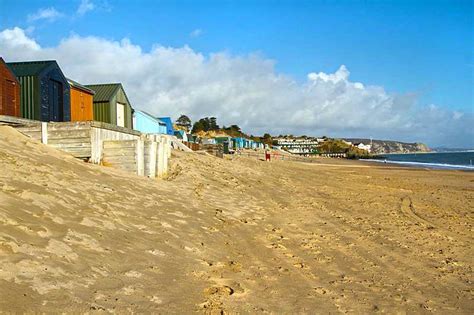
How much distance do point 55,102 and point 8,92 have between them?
325 centimetres

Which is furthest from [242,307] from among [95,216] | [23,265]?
[95,216]

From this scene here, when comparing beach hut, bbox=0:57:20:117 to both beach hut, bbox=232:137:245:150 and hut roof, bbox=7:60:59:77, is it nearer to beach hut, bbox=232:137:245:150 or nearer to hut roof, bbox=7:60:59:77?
hut roof, bbox=7:60:59:77

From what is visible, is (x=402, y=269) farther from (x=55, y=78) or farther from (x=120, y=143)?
(x=55, y=78)

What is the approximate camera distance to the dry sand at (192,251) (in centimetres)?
443

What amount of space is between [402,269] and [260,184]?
10720 mm

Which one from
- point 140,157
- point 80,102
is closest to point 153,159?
point 140,157

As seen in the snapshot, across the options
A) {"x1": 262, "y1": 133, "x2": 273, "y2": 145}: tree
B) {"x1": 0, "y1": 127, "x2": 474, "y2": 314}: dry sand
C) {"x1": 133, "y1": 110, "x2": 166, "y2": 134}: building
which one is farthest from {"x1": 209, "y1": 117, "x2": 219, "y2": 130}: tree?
{"x1": 0, "y1": 127, "x2": 474, "y2": 314}: dry sand

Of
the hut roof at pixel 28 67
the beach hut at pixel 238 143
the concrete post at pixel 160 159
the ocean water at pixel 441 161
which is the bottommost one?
the ocean water at pixel 441 161

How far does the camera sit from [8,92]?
16.0 metres

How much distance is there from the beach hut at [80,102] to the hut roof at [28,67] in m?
2.84

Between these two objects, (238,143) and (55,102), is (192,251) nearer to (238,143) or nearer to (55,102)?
(55,102)

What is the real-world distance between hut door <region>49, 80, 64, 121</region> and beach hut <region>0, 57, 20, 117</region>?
206 centimetres

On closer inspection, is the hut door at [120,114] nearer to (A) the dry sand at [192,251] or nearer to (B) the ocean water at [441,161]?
(A) the dry sand at [192,251]

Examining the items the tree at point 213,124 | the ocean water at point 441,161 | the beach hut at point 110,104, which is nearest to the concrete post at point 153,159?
the beach hut at point 110,104
